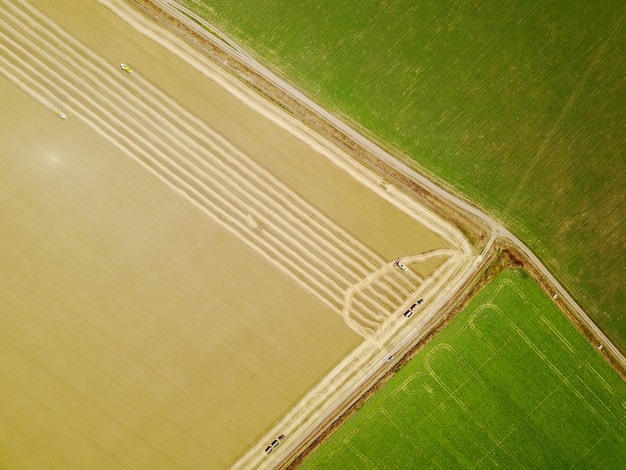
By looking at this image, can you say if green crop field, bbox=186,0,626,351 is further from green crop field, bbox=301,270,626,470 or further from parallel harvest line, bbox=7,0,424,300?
parallel harvest line, bbox=7,0,424,300

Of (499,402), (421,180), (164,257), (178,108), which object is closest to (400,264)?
(421,180)

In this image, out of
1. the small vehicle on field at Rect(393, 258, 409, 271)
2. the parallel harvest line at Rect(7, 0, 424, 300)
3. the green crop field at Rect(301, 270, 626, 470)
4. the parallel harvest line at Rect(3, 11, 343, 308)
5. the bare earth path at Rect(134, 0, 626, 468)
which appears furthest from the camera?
the small vehicle on field at Rect(393, 258, 409, 271)

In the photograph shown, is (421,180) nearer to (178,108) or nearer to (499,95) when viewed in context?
(499,95)

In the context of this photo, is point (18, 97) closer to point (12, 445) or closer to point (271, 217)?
point (271, 217)

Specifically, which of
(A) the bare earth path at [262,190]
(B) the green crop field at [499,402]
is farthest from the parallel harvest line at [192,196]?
(B) the green crop field at [499,402]

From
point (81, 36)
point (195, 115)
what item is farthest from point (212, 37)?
point (81, 36)

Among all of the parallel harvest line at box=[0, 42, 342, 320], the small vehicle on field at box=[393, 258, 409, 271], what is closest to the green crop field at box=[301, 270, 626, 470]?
the small vehicle on field at box=[393, 258, 409, 271]
